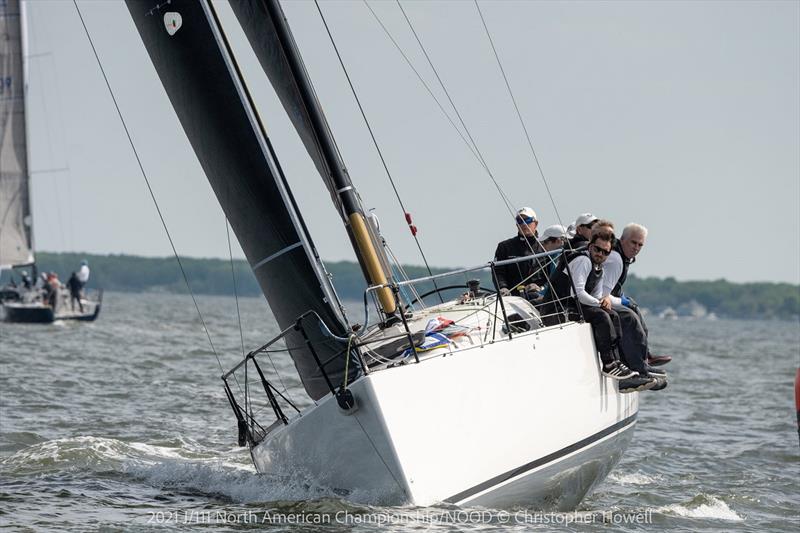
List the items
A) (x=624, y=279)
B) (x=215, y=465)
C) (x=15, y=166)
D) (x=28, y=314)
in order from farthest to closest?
(x=15, y=166) < (x=28, y=314) < (x=215, y=465) < (x=624, y=279)

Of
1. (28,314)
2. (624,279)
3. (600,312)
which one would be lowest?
(600,312)

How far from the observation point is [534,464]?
7.90m

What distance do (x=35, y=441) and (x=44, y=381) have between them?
5.06 meters

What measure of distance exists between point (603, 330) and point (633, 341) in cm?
27

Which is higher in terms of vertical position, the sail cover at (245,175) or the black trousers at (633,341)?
the sail cover at (245,175)

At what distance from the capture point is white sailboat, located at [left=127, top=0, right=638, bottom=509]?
7195mm

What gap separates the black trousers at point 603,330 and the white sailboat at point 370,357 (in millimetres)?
132

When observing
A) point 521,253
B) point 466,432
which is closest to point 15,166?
point 521,253

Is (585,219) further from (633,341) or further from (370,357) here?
(370,357)

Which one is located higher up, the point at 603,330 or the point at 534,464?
the point at 603,330

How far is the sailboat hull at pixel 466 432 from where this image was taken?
23.3 ft

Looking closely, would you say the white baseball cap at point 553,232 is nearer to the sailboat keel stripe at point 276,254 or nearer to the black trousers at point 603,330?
the black trousers at point 603,330

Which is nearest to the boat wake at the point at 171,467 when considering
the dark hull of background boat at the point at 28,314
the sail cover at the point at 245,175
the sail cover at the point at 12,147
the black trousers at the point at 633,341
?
the sail cover at the point at 245,175

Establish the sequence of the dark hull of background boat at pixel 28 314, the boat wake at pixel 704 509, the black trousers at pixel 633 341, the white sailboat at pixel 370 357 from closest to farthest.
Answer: the white sailboat at pixel 370 357 → the black trousers at pixel 633 341 → the boat wake at pixel 704 509 → the dark hull of background boat at pixel 28 314
